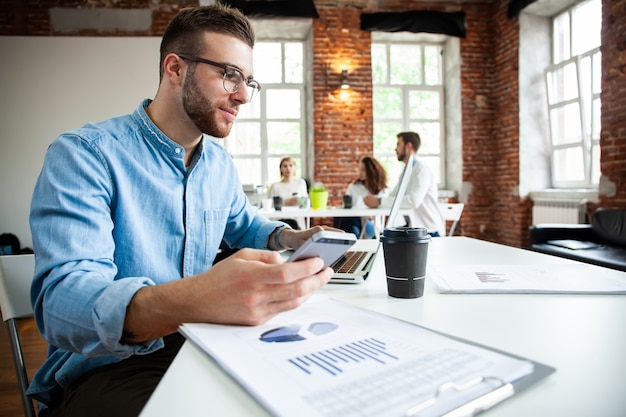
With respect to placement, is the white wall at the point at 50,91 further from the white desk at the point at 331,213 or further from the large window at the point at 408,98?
the large window at the point at 408,98

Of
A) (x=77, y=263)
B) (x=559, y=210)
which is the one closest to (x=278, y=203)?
(x=559, y=210)

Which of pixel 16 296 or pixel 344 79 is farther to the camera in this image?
pixel 344 79

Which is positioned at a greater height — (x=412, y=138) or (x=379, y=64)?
(x=379, y=64)

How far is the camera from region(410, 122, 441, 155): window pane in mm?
7000

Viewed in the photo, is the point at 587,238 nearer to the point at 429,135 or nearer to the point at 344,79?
the point at 429,135

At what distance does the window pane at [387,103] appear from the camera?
6863 millimetres

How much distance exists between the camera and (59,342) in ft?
2.39

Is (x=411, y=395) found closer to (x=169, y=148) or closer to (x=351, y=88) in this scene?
Answer: (x=169, y=148)

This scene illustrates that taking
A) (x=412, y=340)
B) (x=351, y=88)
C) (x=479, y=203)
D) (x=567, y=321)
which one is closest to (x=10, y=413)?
(x=412, y=340)

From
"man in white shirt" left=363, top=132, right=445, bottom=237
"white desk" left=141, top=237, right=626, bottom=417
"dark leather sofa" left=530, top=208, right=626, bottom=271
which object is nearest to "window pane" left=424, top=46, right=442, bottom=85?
"man in white shirt" left=363, top=132, right=445, bottom=237

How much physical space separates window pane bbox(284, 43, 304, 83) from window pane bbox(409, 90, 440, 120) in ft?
5.83

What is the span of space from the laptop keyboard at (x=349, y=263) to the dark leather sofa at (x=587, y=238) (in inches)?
118

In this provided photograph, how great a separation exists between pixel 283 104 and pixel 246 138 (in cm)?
78

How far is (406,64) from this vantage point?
696cm
